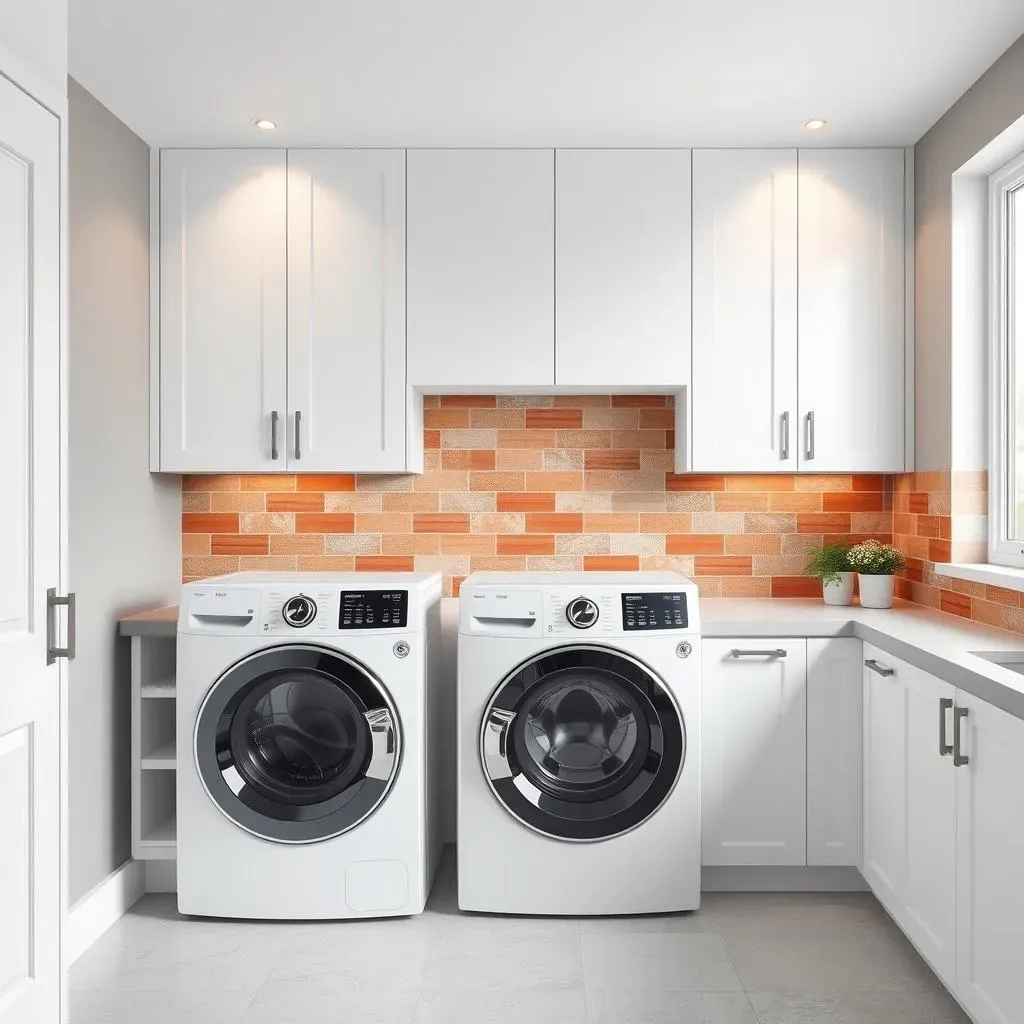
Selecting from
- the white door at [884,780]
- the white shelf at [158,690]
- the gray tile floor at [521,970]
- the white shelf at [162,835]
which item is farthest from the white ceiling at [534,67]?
the gray tile floor at [521,970]

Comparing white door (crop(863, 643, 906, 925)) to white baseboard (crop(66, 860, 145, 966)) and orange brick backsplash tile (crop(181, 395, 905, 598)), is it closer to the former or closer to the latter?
orange brick backsplash tile (crop(181, 395, 905, 598))

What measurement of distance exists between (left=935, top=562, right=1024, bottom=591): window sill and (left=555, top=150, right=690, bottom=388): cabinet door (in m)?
1.03

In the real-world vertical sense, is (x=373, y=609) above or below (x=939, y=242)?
below

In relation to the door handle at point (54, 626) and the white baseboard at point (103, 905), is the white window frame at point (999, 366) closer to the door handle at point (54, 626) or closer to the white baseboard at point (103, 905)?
the door handle at point (54, 626)

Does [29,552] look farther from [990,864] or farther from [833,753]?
[833,753]

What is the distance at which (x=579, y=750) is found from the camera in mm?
2697

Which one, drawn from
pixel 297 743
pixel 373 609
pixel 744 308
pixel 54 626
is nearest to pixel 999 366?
pixel 744 308

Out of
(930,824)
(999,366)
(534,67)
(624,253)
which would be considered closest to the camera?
(930,824)

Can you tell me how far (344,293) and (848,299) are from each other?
64.5 inches

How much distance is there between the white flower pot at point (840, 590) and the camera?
320cm

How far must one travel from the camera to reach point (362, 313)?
3.10 meters

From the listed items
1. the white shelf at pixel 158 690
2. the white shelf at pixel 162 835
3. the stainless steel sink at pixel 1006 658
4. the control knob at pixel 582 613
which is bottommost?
the white shelf at pixel 162 835

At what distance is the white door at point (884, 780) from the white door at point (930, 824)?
5 cm

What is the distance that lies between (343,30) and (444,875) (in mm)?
2450
